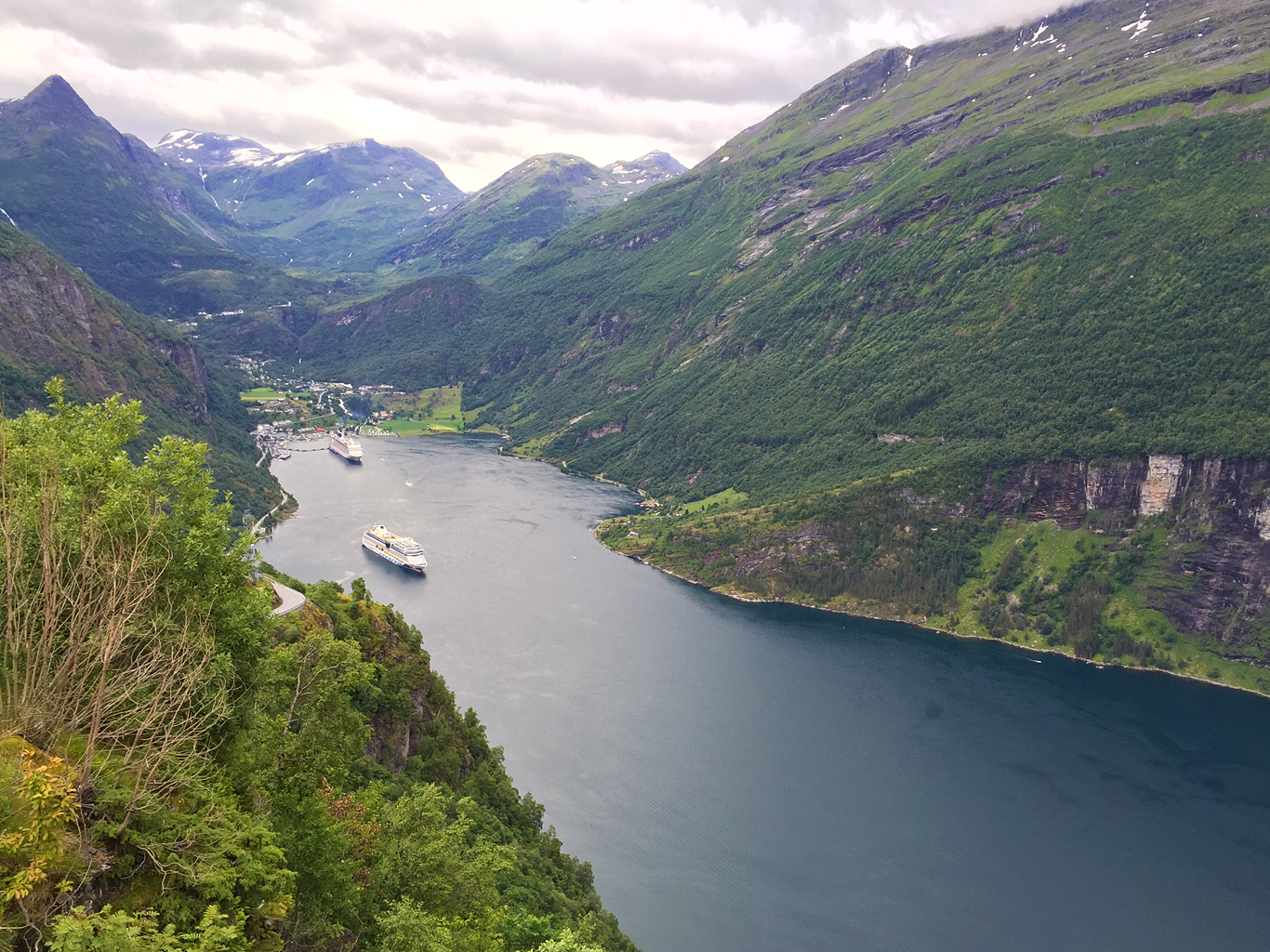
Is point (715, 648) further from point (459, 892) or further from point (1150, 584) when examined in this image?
point (459, 892)

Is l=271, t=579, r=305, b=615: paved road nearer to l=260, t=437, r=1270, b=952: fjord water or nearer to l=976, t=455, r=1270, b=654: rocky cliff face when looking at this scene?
l=260, t=437, r=1270, b=952: fjord water

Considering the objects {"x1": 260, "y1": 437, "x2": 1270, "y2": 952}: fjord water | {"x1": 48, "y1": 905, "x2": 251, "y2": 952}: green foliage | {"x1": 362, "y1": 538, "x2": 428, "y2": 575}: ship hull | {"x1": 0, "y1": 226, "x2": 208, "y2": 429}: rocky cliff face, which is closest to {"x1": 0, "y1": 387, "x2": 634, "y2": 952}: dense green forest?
{"x1": 48, "y1": 905, "x2": 251, "y2": 952}: green foliage

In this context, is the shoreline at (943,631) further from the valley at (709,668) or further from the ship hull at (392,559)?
the ship hull at (392,559)

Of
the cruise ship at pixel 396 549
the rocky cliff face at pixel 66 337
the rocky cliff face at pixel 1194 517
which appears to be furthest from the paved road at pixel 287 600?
the rocky cliff face at pixel 1194 517

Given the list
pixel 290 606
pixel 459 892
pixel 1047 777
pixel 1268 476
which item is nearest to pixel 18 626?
pixel 459 892

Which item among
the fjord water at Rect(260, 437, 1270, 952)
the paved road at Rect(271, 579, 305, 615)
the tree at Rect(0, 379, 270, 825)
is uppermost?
the tree at Rect(0, 379, 270, 825)
